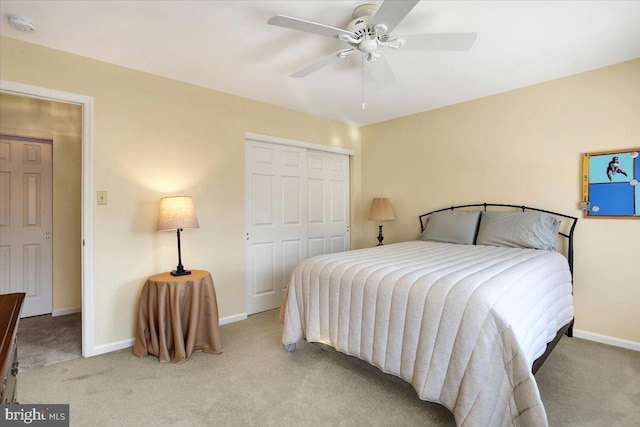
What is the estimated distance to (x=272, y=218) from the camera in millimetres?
3885

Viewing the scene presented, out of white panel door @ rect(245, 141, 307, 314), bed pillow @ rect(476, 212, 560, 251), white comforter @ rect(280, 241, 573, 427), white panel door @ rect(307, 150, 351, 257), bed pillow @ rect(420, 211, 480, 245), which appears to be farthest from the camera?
white panel door @ rect(307, 150, 351, 257)

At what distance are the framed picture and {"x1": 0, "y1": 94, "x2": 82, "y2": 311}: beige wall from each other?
210 inches

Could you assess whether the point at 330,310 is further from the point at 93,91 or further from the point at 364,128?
the point at 364,128

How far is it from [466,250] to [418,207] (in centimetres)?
136

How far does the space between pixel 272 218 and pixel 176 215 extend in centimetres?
135

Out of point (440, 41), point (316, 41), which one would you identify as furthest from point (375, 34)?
point (316, 41)

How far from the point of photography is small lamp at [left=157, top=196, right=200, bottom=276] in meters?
2.66

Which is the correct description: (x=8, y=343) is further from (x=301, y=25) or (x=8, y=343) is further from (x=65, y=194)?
(x=65, y=194)

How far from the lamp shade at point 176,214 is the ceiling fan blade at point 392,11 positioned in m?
1.98

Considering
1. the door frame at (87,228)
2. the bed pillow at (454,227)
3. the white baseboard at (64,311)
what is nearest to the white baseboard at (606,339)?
the bed pillow at (454,227)

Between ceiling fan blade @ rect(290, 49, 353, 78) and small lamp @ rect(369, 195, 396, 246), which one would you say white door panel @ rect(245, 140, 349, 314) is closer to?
small lamp @ rect(369, 195, 396, 246)

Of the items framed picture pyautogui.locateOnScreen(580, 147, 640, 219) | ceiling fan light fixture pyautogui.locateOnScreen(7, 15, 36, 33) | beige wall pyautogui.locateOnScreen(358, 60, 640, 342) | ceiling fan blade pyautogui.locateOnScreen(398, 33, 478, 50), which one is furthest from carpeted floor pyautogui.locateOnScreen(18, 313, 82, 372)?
framed picture pyautogui.locateOnScreen(580, 147, 640, 219)

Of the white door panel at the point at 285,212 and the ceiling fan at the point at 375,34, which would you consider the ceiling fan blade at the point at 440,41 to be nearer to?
the ceiling fan at the point at 375,34

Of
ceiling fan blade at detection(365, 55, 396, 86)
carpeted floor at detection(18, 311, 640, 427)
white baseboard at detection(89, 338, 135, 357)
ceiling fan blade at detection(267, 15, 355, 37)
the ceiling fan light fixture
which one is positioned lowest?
carpeted floor at detection(18, 311, 640, 427)
